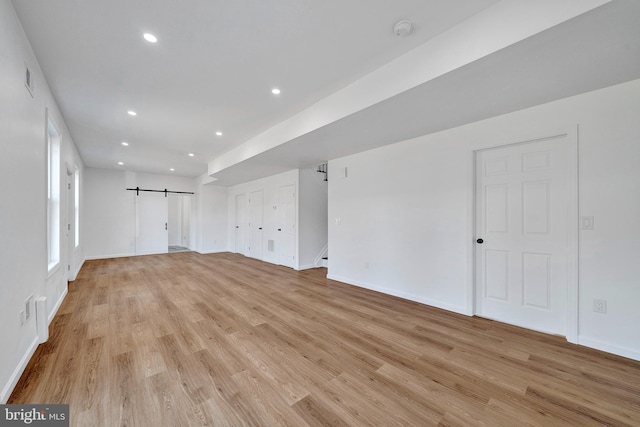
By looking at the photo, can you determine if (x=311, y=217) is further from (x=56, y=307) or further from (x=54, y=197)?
(x=56, y=307)

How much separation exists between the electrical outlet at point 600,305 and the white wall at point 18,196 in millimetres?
4766

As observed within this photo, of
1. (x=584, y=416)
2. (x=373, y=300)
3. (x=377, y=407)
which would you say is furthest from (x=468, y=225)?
(x=377, y=407)

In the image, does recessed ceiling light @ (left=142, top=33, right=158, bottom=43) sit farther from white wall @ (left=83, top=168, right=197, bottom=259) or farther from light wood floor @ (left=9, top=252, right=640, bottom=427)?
white wall @ (left=83, top=168, right=197, bottom=259)

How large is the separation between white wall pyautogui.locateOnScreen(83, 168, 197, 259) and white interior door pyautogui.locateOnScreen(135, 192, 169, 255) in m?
0.16

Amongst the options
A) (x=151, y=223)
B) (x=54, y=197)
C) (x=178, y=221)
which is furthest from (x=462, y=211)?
(x=178, y=221)

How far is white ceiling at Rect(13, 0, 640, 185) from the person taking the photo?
1744 mm

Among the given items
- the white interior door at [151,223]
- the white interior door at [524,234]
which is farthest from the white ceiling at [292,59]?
the white interior door at [151,223]

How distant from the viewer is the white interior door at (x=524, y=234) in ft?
8.61

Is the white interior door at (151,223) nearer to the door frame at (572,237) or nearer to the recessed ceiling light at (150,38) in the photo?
the recessed ceiling light at (150,38)

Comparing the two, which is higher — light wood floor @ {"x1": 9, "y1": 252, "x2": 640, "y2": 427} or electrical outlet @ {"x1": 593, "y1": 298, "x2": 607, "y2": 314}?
electrical outlet @ {"x1": 593, "y1": 298, "x2": 607, "y2": 314}

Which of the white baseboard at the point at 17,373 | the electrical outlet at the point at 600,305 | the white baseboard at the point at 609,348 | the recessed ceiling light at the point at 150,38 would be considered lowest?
the white baseboard at the point at 609,348

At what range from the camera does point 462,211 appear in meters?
3.24

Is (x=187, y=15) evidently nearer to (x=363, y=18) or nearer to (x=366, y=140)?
(x=363, y=18)

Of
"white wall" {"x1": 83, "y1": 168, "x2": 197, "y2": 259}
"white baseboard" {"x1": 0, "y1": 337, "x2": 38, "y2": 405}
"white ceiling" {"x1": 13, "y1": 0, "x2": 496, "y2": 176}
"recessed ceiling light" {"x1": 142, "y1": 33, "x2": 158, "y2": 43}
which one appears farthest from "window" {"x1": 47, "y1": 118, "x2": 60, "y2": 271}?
"white wall" {"x1": 83, "y1": 168, "x2": 197, "y2": 259}
